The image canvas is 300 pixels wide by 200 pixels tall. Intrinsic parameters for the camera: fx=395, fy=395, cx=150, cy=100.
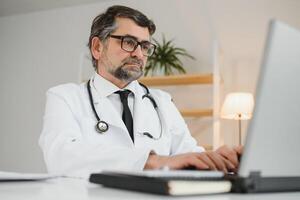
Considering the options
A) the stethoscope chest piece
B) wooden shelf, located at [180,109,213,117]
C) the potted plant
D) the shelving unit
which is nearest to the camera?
the stethoscope chest piece

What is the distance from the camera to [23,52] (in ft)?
14.9

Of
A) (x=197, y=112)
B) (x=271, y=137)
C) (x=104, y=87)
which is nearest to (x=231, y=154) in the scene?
(x=271, y=137)

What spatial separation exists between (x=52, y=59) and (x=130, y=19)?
109 inches

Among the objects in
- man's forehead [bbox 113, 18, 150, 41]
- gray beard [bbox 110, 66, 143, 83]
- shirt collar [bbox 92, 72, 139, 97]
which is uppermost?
man's forehead [bbox 113, 18, 150, 41]

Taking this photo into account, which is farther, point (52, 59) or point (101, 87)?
point (52, 59)

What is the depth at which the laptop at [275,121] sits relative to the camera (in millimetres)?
588

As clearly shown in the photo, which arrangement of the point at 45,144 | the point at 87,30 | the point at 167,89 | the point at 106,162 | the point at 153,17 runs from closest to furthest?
the point at 106,162
the point at 45,144
the point at 167,89
the point at 153,17
the point at 87,30

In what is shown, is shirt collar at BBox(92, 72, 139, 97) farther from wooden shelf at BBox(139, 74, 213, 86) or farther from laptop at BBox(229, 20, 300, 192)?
wooden shelf at BBox(139, 74, 213, 86)

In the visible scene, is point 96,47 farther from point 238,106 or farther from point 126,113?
point 238,106

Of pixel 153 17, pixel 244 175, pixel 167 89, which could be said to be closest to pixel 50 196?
pixel 244 175

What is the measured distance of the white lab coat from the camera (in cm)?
121

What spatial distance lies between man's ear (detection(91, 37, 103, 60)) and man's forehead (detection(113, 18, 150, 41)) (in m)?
0.12

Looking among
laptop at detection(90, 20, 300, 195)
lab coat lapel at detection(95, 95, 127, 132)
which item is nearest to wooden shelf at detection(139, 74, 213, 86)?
lab coat lapel at detection(95, 95, 127, 132)

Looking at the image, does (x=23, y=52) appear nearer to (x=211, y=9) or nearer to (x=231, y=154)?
(x=211, y=9)
